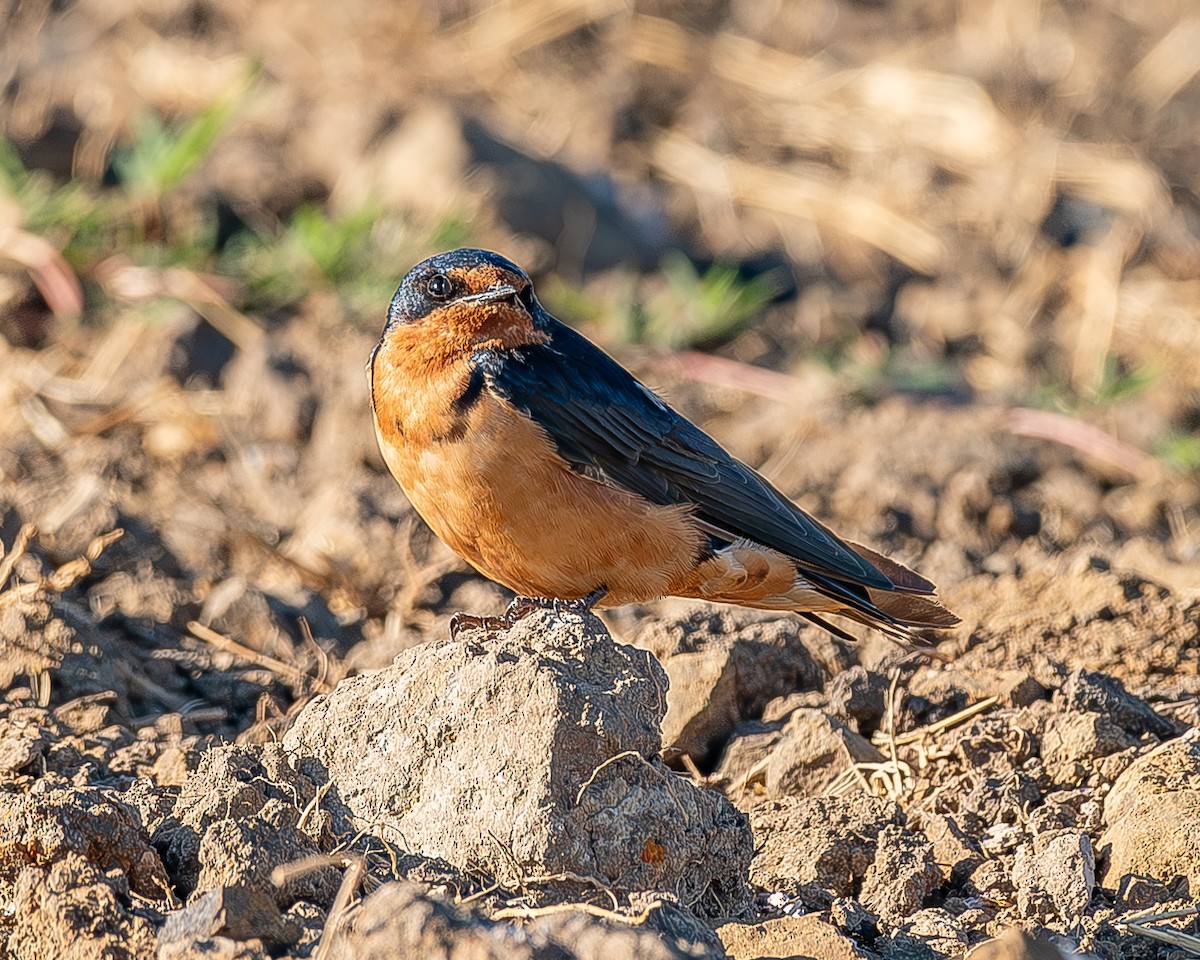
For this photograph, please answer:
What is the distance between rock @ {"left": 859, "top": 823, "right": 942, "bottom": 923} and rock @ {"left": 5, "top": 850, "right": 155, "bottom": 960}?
1.71 meters

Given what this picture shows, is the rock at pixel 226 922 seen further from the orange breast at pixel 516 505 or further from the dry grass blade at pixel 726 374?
the dry grass blade at pixel 726 374

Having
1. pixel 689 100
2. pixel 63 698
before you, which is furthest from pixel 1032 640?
pixel 689 100

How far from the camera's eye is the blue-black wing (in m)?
4.91

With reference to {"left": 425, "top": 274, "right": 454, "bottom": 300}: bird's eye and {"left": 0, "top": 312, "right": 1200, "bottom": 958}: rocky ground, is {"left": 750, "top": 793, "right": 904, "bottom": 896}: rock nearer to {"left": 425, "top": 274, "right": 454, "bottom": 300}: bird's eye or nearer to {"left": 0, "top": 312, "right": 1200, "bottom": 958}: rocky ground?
{"left": 0, "top": 312, "right": 1200, "bottom": 958}: rocky ground

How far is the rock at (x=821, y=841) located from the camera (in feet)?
13.3

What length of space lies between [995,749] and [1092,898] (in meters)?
0.81

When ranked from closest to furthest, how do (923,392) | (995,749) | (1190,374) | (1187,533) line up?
(995,749) → (1187,533) → (923,392) → (1190,374)

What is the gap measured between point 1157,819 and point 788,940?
1.14 meters

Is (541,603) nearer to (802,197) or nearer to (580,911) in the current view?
(580,911)

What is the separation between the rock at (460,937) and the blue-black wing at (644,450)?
206 cm

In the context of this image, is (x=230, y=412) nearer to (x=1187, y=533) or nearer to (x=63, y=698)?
(x=63, y=698)

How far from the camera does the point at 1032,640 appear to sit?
213 inches

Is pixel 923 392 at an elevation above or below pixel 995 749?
below

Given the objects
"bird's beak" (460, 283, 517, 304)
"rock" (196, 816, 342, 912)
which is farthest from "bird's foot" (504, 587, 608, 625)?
"rock" (196, 816, 342, 912)
